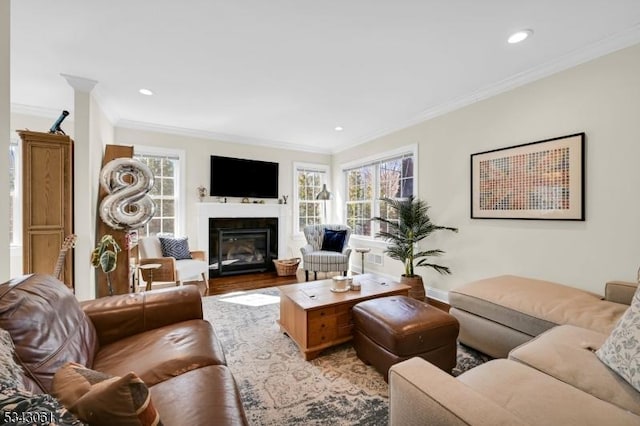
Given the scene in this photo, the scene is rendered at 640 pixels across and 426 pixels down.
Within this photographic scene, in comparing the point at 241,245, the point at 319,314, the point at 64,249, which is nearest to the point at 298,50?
the point at 319,314

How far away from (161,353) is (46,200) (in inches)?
97.3

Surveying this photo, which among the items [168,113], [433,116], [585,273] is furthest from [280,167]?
[585,273]

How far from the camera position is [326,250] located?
4.68 meters

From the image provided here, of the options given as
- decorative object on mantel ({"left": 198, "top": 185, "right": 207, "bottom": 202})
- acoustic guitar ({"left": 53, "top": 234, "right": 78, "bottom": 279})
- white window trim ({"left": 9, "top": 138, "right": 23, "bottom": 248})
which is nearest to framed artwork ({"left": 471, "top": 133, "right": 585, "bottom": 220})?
decorative object on mantel ({"left": 198, "top": 185, "right": 207, "bottom": 202})

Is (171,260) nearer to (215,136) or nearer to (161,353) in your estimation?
(215,136)

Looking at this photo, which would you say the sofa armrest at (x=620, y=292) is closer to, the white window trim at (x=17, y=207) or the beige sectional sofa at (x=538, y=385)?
the beige sectional sofa at (x=538, y=385)

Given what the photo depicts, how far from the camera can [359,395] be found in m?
1.69

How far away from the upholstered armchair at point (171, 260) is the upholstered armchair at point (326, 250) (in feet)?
5.20

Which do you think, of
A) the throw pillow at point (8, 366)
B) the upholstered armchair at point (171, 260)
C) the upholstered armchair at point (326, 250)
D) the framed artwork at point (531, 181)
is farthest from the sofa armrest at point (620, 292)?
the upholstered armchair at point (171, 260)

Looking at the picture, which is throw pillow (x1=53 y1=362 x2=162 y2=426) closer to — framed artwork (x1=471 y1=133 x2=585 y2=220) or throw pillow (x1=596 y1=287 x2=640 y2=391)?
throw pillow (x1=596 y1=287 x2=640 y2=391)

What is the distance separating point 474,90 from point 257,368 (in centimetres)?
353

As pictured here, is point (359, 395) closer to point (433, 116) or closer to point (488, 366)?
point (488, 366)

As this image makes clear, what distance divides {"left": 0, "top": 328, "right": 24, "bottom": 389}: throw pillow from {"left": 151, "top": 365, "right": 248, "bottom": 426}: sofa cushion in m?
0.43

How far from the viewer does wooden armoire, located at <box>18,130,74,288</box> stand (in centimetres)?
256
